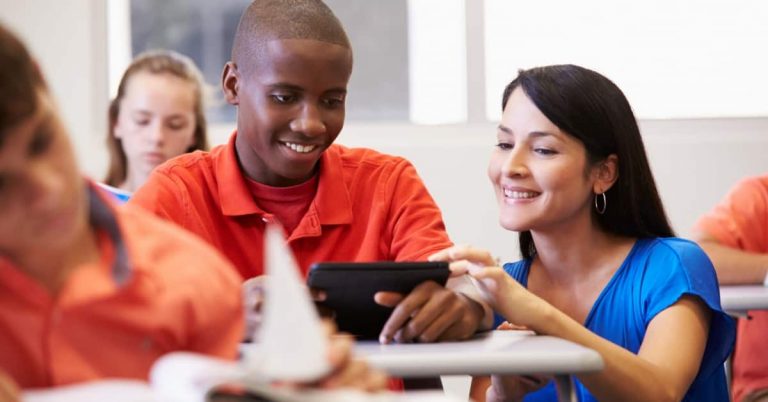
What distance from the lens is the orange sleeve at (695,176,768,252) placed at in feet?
10.6

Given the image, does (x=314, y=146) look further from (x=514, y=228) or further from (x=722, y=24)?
(x=722, y=24)

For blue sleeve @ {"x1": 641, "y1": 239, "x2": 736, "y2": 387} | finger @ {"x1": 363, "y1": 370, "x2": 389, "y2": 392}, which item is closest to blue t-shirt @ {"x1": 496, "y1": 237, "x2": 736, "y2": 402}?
blue sleeve @ {"x1": 641, "y1": 239, "x2": 736, "y2": 387}

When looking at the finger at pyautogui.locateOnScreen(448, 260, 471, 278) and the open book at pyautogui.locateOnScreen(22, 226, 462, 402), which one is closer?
the open book at pyautogui.locateOnScreen(22, 226, 462, 402)

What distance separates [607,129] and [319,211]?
642 mm

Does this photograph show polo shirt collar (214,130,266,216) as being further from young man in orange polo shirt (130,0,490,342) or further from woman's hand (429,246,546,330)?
woman's hand (429,246,546,330)

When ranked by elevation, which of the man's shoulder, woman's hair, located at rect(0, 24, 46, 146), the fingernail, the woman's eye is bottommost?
the fingernail

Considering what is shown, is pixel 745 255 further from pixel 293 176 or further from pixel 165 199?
pixel 165 199

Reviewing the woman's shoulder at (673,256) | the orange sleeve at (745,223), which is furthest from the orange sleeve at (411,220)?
the orange sleeve at (745,223)

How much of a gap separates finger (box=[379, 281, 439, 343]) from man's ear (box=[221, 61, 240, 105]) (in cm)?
71

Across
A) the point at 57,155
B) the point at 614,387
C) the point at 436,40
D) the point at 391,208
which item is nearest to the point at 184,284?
the point at 57,155

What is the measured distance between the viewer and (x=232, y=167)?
2188 millimetres

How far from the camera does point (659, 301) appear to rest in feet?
6.99

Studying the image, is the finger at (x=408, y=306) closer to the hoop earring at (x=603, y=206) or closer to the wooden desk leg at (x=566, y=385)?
the wooden desk leg at (x=566, y=385)

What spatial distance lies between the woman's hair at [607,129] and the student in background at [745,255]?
62 centimetres
